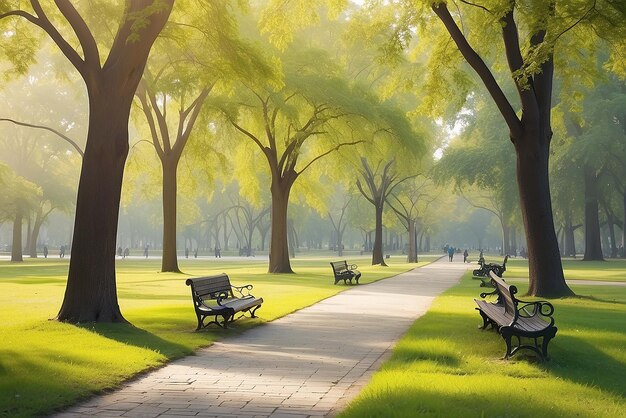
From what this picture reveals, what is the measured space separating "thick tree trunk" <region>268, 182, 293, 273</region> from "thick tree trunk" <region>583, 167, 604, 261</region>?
92.1ft

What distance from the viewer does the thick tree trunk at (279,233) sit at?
3597cm

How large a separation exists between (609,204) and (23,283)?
Result: 160 feet

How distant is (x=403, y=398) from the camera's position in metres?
6.47

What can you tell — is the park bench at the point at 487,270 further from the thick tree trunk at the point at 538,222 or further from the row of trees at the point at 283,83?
the thick tree trunk at the point at 538,222

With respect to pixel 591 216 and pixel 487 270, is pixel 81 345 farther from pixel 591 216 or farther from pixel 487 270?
pixel 591 216

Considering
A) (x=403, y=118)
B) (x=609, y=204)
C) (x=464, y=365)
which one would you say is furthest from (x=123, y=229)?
(x=464, y=365)

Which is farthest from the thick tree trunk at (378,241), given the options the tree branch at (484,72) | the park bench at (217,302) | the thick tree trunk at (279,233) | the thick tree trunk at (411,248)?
the park bench at (217,302)

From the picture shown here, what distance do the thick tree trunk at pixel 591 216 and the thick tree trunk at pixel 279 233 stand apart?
28073 mm

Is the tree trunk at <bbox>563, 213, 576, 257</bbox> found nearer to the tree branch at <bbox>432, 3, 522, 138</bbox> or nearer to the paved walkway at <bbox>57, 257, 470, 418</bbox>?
the tree branch at <bbox>432, 3, 522, 138</bbox>

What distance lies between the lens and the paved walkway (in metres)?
6.38

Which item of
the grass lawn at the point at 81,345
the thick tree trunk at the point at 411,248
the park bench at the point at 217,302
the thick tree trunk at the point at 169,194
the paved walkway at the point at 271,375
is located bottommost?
the paved walkway at the point at 271,375

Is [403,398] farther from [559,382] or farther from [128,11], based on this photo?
[128,11]

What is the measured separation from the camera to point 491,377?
25.3 ft

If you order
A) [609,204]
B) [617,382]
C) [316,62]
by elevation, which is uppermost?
[316,62]
